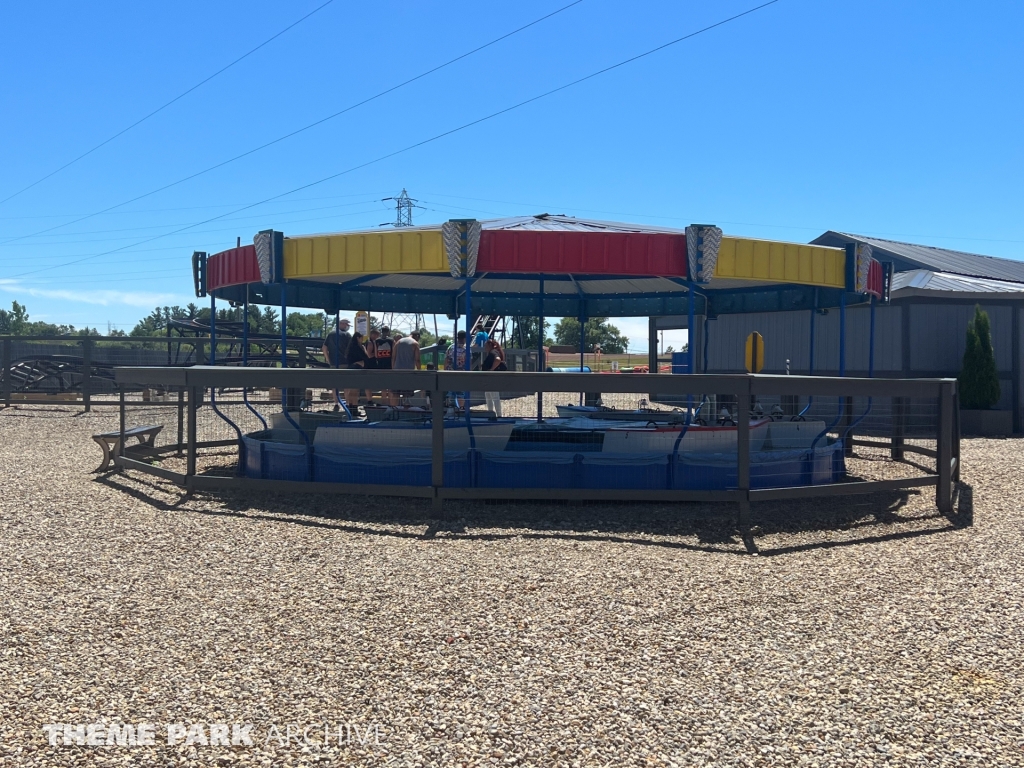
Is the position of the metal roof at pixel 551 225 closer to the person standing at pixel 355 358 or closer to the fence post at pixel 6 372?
the person standing at pixel 355 358

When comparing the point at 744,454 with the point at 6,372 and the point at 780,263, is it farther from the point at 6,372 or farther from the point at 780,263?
the point at 6,372

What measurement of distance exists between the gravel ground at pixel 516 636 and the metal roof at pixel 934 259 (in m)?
20.0

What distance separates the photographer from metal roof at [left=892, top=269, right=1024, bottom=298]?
1920 cm

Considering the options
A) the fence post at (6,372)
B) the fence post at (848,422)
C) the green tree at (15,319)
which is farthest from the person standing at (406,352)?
the green tree at (15,319)

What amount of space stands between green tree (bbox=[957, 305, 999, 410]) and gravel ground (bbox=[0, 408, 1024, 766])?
11.6 metres

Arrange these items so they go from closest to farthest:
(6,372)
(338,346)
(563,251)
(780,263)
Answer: (563,251) < (780,263) < (338,346) < (6,372)

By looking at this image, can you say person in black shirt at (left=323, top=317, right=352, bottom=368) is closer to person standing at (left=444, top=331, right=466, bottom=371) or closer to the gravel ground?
person standing at (left=444, top=331, right=466, bottom=371)

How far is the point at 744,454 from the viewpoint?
779 cm

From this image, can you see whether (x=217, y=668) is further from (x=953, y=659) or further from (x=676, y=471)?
(x=676, y=471)

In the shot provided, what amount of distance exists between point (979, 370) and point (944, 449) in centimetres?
1145

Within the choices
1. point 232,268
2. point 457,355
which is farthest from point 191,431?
point 457,355

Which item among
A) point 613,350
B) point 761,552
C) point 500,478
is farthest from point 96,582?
point 613,350

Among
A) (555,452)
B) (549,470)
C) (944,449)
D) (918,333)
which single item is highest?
(918,333)

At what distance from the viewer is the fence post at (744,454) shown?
773 cm
